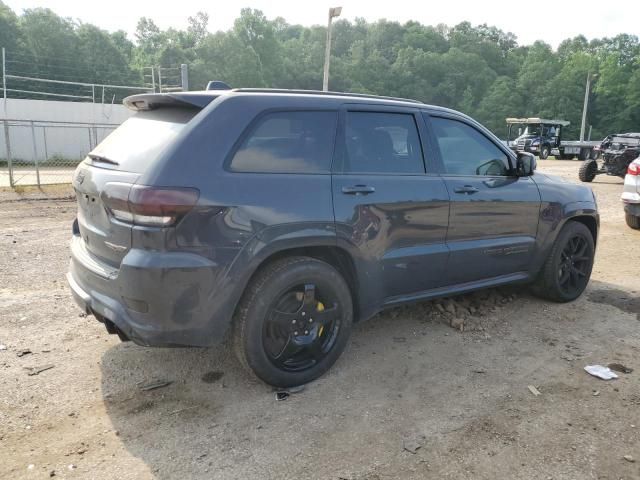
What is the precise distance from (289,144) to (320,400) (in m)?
1.63

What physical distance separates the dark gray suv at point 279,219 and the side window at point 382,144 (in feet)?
0.03

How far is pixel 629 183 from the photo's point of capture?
8.62 m

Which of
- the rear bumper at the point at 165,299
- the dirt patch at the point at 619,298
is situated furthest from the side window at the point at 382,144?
the dirt patch at the point at 619,298

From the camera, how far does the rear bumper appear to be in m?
2.74

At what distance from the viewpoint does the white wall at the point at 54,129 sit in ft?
75.0

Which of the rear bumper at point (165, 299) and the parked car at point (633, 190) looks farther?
the parked car at point (633, 190)

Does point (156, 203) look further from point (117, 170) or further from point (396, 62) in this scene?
point (396, 62)

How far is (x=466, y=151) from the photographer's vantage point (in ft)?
14.0

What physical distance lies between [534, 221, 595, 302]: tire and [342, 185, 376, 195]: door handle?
236 centimetres

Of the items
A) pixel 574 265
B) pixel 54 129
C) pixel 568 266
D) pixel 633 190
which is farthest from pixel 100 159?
pixel 54 129

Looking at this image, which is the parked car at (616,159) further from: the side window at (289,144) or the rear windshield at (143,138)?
the rear windshield at (143,138)

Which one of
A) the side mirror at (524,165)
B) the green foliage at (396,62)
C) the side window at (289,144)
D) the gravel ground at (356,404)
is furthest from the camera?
the green foliage at (396,62)

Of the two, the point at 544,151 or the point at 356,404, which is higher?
the point at 544,151

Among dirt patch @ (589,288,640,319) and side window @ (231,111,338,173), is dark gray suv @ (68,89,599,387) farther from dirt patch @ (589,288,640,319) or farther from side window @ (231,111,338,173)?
dirt patch @ (589,288,640,319)
